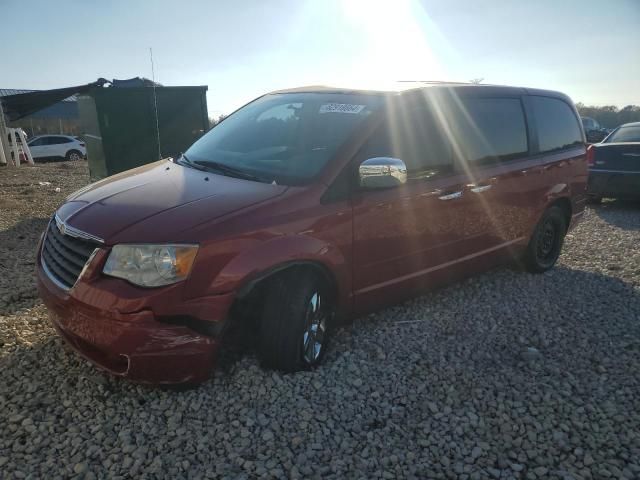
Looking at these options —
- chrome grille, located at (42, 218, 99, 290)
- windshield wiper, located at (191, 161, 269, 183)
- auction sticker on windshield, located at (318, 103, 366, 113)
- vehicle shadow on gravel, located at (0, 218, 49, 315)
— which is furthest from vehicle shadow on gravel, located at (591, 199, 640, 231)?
vehicle shadow on gravel, located at (0, 218, 49, 315)

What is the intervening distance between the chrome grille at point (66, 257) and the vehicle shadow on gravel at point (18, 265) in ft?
4.26

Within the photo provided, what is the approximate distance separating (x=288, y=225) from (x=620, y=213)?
805cm

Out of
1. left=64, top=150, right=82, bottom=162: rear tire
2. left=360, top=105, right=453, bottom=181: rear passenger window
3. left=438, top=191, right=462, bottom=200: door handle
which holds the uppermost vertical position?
left=360, top=105, right=453, bottom=181: rear passenger window

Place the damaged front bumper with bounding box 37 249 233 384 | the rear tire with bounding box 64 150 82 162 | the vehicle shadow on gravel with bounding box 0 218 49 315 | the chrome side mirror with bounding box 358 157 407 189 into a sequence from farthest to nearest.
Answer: the rear tire with bounding box 64 150 82 162
the vehicle shadow on gravel with bounding box 0 218 49 315
the chrome side mirror with bounding box 358 157 407 189
the damaged front bumper with bounding box 37 249 233 384

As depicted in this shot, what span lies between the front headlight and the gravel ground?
740 millimetres

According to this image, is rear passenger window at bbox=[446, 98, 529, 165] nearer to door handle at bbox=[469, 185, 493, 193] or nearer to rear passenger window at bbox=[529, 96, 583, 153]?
door handle at bbox=[469, 185, 493, 193]

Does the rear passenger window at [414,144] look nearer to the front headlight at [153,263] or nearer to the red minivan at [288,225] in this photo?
the red minivan at [288,225]

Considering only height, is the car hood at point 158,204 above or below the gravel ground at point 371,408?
above

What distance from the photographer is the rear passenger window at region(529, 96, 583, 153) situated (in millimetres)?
4812

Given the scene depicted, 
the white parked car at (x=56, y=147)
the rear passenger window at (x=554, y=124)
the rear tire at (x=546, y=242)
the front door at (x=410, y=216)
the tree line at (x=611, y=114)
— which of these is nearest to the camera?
the front door at (x=410, y=216)

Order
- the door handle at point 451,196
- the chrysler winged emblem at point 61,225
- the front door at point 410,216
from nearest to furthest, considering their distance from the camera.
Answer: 1. the chrysler winged emblem at point 61,225
2. the front door at point 410,216
3. the door handle at point 451,196

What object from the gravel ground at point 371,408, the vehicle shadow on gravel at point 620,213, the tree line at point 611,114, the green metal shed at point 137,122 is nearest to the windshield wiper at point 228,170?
the gravel ground at point 371,408

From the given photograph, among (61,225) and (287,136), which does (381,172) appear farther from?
(61,225)

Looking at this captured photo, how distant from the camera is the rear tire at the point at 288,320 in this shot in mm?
2820
